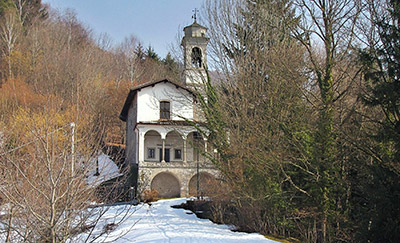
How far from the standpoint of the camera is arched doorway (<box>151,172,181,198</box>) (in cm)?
3027

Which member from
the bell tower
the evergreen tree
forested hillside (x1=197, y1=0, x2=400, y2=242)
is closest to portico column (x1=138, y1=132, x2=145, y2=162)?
the bell tower

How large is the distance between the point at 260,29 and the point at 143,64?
37295mm

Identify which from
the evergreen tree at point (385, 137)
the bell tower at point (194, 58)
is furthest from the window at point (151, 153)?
the evergreen tree at point (385, 137)

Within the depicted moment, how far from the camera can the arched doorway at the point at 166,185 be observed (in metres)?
30.3

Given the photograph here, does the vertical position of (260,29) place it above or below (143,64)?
below

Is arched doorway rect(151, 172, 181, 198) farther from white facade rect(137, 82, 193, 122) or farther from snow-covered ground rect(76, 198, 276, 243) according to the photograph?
snow-covered ground rect(76, 198, 276, 243)

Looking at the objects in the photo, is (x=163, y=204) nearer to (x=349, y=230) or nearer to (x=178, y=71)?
(x=178, y=71)

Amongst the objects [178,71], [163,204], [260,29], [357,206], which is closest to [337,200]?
[357,206]

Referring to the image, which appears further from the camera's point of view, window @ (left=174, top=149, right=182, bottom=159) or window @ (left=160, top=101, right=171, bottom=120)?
window @ (left=174, top=149, right=182, bottom=159)

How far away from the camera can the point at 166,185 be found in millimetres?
30422

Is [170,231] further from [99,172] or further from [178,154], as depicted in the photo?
[178,154]

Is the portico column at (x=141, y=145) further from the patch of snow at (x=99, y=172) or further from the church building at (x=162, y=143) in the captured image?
the patch of snow at (x=99, y=172)

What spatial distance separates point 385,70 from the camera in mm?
9594

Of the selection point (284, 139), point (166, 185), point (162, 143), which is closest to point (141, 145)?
point (162, 143)
